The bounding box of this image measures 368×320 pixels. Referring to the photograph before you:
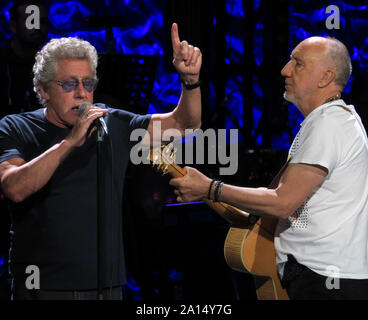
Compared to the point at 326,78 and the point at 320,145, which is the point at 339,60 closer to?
the point at 326,78

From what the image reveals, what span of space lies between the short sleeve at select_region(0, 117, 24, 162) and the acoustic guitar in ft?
2.01

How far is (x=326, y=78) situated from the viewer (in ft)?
9.29

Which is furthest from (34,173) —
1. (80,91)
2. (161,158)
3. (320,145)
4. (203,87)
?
(203,87)

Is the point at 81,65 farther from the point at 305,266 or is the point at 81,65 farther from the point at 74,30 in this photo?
the point at 74,30

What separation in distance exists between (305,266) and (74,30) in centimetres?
360

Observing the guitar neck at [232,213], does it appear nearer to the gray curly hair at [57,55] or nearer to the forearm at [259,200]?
the forearm at [259,200]

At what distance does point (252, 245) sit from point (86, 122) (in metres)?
1.11

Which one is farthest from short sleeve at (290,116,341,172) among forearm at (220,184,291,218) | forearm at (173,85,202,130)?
forearm at (173,85,202,130)

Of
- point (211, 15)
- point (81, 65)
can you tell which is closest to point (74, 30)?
point (211, 15)

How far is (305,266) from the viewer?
2.67 meters

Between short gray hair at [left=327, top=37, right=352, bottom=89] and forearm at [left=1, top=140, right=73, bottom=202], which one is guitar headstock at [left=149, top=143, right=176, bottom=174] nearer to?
forearm at [left=1, top=140, right=73, bottom=202]

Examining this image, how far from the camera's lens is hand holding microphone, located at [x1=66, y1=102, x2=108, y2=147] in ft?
7.91

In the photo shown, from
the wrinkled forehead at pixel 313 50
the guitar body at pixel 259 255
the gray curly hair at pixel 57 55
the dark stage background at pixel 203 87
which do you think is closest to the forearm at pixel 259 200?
the guitar body at pixel 259 255

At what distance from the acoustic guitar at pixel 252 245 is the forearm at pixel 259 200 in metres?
0.33
